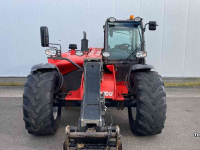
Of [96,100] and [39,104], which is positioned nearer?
[96,100]

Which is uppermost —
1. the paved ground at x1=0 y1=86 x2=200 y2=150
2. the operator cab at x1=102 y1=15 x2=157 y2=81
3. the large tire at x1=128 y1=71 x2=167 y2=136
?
the operator cab at x1=102 y1=15 x2=157 y2=81

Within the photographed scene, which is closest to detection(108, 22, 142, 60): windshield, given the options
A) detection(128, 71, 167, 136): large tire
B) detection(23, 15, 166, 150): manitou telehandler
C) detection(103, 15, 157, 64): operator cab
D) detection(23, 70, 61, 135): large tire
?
detection(103, 15, 157, 64): operator cab

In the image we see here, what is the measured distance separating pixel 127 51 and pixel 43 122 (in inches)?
92.2

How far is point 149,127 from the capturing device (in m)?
3.37

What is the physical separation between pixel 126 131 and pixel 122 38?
1.99 metres

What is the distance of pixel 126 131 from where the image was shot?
3982 millimetres

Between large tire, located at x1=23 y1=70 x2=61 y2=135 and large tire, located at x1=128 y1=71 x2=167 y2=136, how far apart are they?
1.47 m

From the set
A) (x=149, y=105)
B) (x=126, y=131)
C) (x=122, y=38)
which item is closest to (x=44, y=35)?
(x=122, y=38)

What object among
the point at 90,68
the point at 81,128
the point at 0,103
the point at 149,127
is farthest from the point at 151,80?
the point at 0,103

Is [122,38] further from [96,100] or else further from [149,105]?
[96,100]

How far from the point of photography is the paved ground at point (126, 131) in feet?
11.4

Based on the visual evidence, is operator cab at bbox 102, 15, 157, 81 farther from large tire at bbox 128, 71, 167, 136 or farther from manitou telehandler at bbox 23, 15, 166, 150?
large tire at bbox 128, 71, 167, 136

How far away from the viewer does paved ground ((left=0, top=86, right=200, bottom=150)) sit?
3.48m

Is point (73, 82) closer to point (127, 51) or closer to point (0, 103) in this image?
point (127, 51)
